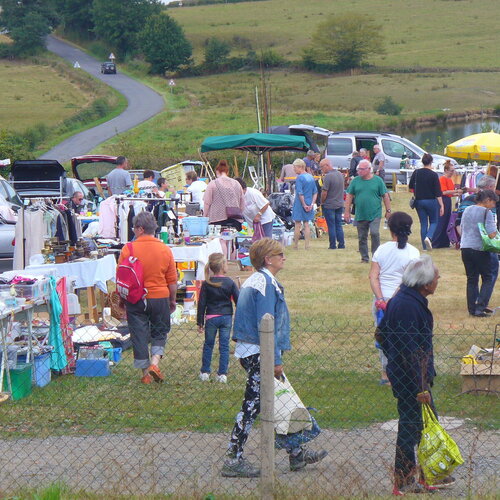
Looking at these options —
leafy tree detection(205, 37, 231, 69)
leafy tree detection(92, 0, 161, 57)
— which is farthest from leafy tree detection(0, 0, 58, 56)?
leafy tree detection(205, 37, 231, 69)

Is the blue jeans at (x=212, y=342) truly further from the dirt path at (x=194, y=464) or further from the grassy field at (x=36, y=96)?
the grassy field at (x=36, y=96)

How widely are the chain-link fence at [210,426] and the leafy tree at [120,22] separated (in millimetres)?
95709

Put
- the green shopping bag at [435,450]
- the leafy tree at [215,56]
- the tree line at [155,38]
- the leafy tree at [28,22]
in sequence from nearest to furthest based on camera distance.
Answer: the green shopping bag at [435,450]
the tree line at [155,38]
the leafy tree at [28,22]
the leafy tree at [215,56]

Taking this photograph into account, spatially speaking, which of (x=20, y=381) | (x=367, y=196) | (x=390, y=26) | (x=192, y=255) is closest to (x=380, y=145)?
(x=367, y=196)

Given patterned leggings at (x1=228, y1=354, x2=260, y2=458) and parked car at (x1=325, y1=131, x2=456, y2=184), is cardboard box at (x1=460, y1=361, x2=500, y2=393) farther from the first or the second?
parked car at (x1=325, y1=131, x2=456, y2=184)

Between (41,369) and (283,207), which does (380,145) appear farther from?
(41,369)

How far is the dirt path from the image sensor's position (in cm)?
A: 614

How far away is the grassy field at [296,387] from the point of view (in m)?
7.59

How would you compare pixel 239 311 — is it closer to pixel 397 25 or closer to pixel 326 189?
pixel 326 189

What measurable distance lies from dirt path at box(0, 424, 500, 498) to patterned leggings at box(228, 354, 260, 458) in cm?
24

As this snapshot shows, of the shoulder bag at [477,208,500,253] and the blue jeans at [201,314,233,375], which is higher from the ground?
the shoulder bag at [477,208,500,253]

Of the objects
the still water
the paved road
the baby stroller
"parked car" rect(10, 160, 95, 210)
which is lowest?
the still water

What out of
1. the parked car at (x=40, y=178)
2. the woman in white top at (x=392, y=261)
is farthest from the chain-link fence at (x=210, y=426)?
the parked car at (x=40, y=178)

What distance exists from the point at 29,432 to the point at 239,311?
2225 millimetres
